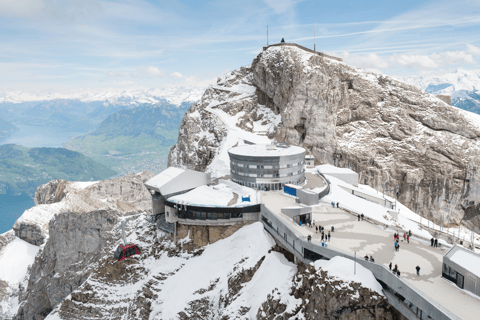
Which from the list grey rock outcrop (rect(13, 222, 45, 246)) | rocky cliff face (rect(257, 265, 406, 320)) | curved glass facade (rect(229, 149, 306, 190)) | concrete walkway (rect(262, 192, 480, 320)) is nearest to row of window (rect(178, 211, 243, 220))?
concrete walkway (rect(262, 192, 480, 320))

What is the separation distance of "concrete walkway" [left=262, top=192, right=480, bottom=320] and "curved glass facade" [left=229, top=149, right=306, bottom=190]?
885 cm

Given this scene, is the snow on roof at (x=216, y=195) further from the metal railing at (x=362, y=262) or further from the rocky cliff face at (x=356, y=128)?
the rocky cliff face at (x=356, y=128)

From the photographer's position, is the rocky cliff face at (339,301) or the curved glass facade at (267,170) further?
the curved glass facade at (267,170)

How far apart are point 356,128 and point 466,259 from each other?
106292mm

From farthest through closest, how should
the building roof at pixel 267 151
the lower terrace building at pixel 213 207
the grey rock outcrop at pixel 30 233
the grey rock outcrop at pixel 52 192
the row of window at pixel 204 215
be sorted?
the grey rock outcrop at pixel 52 192
the grey rock outcrop at pixel 30 233
the building roof at pixel 267 151
the row of window at pixel 204 215
the lower terrace building at pixel 213 207

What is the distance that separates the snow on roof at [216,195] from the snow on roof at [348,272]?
22380mm

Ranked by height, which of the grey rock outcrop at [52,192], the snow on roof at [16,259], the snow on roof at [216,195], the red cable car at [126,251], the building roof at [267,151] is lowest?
the snow on roof at [16,259]

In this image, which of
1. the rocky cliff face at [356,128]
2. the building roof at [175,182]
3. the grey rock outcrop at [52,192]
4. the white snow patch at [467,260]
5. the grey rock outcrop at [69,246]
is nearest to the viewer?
the white snow patch at [467,260]

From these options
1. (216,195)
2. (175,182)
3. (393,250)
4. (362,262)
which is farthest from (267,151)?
(362,262)

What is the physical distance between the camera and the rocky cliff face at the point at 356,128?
115938 mm

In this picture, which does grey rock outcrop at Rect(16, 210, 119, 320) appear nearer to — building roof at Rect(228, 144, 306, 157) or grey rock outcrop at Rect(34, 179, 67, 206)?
grey rock outcrop at Rect(34, 179, 67, 206)

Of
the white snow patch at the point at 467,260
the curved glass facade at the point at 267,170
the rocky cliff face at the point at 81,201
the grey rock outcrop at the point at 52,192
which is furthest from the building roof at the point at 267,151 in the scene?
the grey rock outcrop at the point at 52,192

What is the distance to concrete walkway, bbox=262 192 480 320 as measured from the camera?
26.2 m

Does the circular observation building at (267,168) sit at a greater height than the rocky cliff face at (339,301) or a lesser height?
greater
